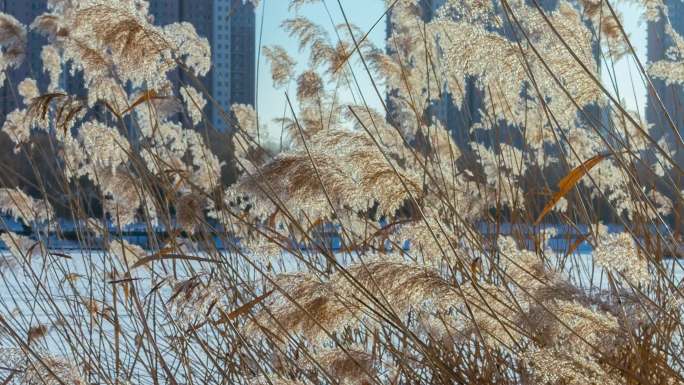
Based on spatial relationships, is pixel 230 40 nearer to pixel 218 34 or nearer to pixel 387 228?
pixel 218 34

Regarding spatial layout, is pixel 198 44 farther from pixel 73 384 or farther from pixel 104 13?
pixel 73 384

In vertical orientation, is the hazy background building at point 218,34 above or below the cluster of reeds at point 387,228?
above

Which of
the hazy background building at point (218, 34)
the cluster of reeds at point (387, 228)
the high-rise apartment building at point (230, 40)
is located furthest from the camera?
the hazy background building at point (218, 34)

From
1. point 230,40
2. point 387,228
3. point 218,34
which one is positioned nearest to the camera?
point 387,228

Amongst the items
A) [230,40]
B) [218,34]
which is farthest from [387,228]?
[218,34]

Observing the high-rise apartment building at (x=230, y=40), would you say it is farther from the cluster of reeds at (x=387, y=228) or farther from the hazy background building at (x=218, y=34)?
the cluster of reeds at (x=387, y=228)

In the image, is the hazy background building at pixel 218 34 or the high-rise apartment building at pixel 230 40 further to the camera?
the hazy background building at pixel 218 34

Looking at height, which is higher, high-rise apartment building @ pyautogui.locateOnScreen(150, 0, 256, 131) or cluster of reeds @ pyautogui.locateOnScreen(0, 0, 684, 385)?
high-rise apartment building @ pyautogui.locateOnScreen(150, 0, 256, 131)

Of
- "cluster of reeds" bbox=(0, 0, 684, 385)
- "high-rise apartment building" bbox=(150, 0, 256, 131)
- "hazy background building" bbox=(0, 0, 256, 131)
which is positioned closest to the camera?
"cluster of reeds" bbox=(0, 0, 684, 385)

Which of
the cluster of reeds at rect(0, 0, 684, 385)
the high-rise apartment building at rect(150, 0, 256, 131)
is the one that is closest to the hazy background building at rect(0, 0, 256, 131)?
the high-rise apartment building at rect(150, 0, 256, 131)

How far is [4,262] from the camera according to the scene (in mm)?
3279

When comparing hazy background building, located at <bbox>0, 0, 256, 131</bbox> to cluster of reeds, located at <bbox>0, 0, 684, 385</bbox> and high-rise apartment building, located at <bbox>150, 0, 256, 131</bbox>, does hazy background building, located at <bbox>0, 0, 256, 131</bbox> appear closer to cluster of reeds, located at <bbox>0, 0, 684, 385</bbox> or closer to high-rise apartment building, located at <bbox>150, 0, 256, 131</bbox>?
high-rise apartment building, located at <bbox>150, 0, 256, 131</bbox>

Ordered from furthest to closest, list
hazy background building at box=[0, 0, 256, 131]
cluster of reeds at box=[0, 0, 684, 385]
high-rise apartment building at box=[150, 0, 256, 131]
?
hazy background building at box=[0, 0, 256, 131], high-rise apartment building at box=[150, 0, 256, 131], cluster of reeds at box=[0, 0, 684, 385]

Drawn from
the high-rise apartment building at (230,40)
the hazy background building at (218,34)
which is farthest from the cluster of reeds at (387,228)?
the hazy background building at (218,34)
